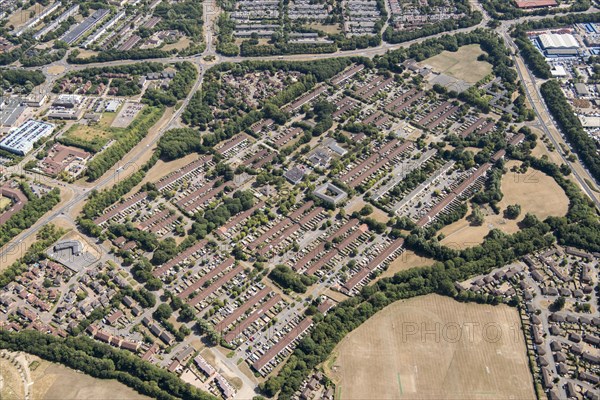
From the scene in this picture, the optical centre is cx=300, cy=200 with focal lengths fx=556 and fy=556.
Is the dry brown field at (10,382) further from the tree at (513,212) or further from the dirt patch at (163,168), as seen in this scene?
the tree at (513,212)

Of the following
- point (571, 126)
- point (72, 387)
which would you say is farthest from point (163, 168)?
point (571, 126)

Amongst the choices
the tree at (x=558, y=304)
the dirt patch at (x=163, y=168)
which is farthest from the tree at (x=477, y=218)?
the dirt patch at (x=163, y=168)

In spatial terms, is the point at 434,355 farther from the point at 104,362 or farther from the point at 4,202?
the point at 4,202

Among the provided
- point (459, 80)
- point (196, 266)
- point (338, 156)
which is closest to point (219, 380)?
point (196, 266)

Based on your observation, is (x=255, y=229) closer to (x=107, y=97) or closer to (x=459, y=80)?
(x=107, y=97)

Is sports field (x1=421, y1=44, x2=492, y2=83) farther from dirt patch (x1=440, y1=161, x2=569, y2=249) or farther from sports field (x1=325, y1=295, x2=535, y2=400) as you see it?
sports field (x1=325, y1=295, x2=535, y2=400)

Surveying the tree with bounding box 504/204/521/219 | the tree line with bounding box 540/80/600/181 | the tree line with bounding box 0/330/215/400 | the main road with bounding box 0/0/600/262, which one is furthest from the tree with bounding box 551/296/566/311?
the tree line with bounding box 0/330/215/400
